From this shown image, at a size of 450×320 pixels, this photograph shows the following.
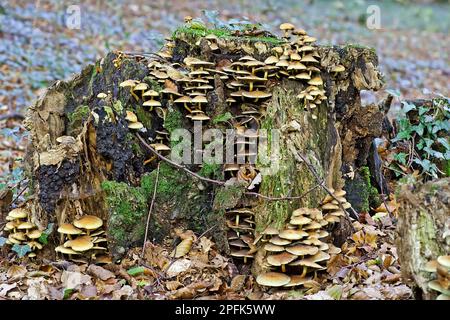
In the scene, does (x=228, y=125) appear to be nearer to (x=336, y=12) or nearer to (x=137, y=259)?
(x=137, y=259)

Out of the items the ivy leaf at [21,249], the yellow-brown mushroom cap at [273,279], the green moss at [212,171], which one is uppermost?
the green moss at [212,171]

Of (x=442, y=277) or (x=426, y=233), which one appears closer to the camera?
(x=442, y=277)

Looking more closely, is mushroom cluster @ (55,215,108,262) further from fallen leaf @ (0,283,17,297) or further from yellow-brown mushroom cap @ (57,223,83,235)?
fallen leaf @ (0,283,17,297)

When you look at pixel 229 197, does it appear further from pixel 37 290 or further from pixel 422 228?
pixel 37 290

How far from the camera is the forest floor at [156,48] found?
5.32 meters

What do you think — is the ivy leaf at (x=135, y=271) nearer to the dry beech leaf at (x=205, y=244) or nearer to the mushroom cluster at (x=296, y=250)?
the dry beech leaf at (x=205, y=244)

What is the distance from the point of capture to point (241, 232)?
18.9ft

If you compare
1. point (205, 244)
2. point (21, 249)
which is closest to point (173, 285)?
point (205, 244)

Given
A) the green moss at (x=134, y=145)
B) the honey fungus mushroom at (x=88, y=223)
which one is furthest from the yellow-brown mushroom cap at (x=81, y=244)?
the green moss at (x=134, y=145)

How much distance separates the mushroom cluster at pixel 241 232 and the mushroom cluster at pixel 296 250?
0.26m

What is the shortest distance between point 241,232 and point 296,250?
826 mm
